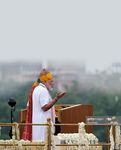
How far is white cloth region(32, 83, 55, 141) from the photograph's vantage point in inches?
677

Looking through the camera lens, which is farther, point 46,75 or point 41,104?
point 46,75

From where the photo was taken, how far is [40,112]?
17219 millimetres

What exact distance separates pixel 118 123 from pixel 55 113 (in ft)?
5.80

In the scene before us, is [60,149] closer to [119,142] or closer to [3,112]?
[119,142]

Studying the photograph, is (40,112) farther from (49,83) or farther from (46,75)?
(46,75)

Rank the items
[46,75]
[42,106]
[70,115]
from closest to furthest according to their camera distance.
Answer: [42,106] < [46,75] < [70,115]

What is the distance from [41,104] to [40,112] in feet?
0.42

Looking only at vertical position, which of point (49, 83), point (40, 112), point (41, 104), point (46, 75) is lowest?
point (40, 112)

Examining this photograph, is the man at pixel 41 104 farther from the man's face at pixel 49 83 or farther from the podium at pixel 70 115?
the podium at pixel 70 115

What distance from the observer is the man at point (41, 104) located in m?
17.2

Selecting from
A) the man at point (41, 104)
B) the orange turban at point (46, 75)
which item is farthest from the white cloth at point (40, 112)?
the orange turban at point (46, 75)

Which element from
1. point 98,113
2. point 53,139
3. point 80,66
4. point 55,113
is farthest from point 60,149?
point 98,113

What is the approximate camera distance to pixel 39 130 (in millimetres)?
17250

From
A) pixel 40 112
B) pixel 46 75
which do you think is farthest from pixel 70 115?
pixel 46 75
